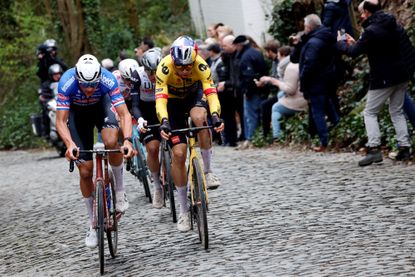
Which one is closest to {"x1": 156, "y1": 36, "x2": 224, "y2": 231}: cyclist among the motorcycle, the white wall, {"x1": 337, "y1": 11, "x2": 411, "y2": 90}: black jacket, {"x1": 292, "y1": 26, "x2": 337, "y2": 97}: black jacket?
{"x1": 337, "y1": 11, "x2": 411, "y2": 90}: black jacket

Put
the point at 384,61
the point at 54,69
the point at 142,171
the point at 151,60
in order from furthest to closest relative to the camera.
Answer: the point at 54,69
the point at 384,61
the point at 142,171
the point at 151,60

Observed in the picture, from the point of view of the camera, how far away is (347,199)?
37.1ft

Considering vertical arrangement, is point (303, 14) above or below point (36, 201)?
above

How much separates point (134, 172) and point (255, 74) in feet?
18.4

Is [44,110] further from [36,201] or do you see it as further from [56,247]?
[56,247]

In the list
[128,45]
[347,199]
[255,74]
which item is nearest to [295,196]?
[347,199]

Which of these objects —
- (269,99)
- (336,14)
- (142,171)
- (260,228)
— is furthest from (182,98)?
(269,99)

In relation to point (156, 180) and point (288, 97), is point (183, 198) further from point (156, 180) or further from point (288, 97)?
point (288, 97)

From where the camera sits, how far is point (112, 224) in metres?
9.58

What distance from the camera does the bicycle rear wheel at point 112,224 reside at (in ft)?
31.0

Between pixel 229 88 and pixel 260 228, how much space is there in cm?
1013

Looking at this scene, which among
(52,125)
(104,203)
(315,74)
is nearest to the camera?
(104,203)

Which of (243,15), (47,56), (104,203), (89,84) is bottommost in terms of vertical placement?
(104,203)

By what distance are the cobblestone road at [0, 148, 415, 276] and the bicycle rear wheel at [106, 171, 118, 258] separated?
0.45 ft
